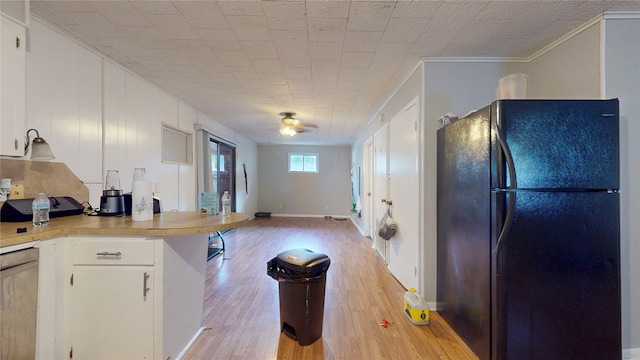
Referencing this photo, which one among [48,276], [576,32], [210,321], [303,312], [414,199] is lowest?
[210,321]

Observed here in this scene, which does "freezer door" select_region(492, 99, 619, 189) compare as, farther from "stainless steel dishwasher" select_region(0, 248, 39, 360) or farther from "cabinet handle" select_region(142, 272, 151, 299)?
"stainless steel dishwasher" select_region(0, 248, 39, 360)

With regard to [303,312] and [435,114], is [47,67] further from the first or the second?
[435,114]

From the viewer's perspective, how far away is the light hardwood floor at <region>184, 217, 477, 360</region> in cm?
→ 183

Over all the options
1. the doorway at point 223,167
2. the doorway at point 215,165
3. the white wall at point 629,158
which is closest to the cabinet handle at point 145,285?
the doorway at point 215,165

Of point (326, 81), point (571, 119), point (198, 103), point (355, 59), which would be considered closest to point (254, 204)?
point (198, 103)

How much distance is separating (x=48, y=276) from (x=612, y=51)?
3.86 meters

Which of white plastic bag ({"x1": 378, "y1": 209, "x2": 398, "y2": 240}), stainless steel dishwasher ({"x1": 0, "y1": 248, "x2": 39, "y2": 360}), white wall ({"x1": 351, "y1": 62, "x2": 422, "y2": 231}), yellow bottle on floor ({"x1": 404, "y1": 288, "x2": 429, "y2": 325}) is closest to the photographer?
stainless steel dishwasher ({"x1": 0, "y1": 248, "x2": 39, "y2": 360})

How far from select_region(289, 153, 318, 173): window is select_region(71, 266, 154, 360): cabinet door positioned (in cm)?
707

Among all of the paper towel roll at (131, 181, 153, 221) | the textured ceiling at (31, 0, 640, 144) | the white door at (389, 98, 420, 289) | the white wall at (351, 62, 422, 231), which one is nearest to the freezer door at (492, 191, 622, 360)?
the white door at (389, 98, 420, 289)

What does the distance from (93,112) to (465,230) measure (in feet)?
11.1

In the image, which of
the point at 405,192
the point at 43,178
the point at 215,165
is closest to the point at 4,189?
the point at 43,178

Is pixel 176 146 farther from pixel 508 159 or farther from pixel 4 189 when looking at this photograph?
pixel 508 159

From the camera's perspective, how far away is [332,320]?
2.25 meters

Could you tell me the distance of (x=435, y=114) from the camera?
242cm
